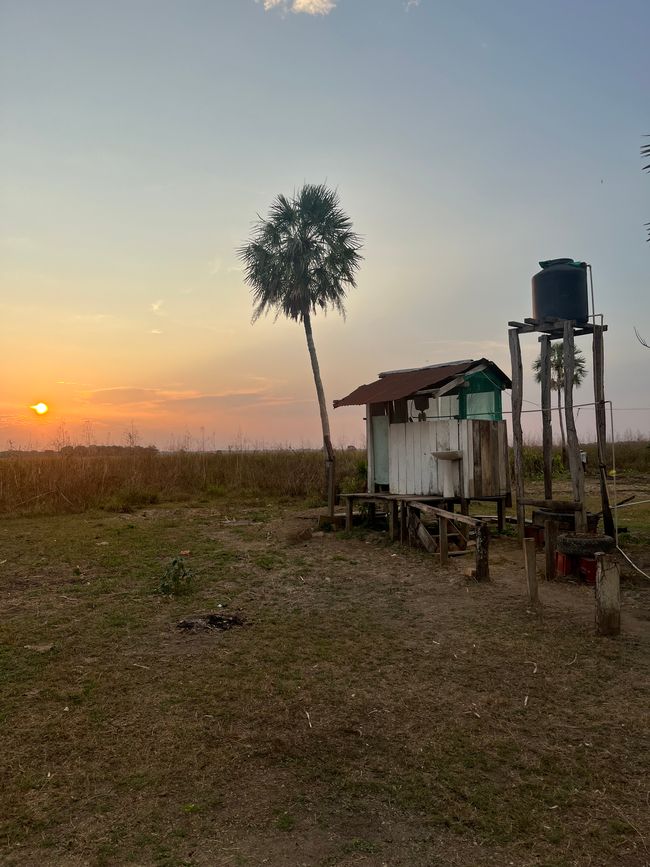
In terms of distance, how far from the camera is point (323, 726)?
4590 mm

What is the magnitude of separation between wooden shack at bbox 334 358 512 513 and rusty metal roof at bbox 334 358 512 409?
21 millimetres

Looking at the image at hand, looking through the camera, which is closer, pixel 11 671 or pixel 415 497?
pixel 11 671

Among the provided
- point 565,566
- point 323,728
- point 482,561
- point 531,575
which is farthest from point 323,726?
point 565,566

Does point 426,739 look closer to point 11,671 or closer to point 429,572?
point 11,671

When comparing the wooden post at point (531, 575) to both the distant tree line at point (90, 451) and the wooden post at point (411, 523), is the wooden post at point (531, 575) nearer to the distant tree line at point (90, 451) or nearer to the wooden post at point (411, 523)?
the wooden post at point (411, 523)

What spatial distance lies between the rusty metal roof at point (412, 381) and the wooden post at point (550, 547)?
3822mm

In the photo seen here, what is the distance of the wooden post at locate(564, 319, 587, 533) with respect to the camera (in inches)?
405

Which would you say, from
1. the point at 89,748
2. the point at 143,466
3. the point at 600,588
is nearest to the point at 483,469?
the point at 600,588

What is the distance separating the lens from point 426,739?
172 inches

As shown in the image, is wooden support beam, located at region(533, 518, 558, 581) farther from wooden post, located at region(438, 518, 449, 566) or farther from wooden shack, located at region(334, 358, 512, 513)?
wooden shack, located at region(334, 358, 512, 513)

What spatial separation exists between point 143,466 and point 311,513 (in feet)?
28.9

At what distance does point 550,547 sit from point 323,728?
6.14 meters

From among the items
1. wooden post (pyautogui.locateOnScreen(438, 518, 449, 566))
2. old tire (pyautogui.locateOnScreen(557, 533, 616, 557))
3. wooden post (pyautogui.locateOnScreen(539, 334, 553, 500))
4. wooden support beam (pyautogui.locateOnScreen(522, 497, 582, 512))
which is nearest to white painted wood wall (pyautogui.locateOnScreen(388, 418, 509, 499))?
wooden post (pyautogui.locateOnScreen(539, 334, 553, 500))

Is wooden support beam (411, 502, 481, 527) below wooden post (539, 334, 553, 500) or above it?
below
